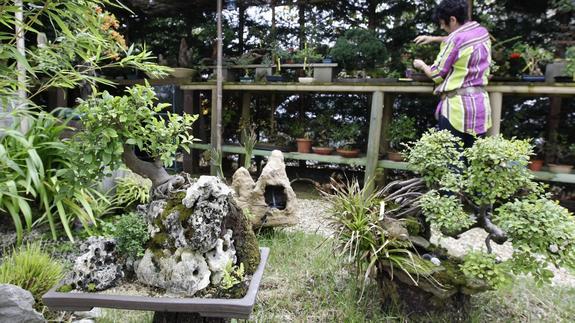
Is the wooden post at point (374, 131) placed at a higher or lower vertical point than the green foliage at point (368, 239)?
higher

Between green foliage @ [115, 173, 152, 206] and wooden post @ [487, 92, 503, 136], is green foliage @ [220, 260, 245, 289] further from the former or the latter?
wooden post @ [487, 92, 503, 136]

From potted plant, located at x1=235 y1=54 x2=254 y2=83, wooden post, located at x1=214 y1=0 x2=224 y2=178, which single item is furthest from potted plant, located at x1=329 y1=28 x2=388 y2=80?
wooden post, located at x1=214 y1=0 x2=224 y2=178

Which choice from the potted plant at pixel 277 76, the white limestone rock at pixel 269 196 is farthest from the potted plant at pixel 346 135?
the white limestone rock at pixel 269 196

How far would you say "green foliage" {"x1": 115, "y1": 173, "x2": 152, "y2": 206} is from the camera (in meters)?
3.26

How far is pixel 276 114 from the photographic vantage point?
5852 mm

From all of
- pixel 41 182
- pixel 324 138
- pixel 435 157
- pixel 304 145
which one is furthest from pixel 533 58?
pixel 41 182

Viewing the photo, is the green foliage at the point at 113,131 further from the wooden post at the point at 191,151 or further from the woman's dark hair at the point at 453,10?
the wooden post at the point at 191,151

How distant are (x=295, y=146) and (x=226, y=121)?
109cm

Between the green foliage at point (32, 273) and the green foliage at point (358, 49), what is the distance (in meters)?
3.60

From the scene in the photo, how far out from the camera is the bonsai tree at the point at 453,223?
161 centimetres

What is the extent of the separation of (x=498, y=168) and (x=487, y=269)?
440mm

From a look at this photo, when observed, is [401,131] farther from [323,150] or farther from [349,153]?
[323,150]

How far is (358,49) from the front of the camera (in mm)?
4531

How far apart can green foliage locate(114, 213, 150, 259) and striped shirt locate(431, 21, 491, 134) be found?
2488 millimetres
